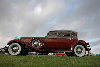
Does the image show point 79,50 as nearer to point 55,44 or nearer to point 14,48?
point 55,44

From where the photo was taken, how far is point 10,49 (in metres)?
8.23

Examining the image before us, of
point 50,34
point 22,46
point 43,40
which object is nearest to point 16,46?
point 22,46

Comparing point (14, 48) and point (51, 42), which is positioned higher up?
point (51, 42)

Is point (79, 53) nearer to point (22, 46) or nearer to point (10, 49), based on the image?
point (22, 46)

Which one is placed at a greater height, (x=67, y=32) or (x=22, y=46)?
(x=67, y=32)

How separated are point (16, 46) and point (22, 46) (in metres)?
0.46

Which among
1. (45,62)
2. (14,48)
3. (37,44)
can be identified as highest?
(37,44)

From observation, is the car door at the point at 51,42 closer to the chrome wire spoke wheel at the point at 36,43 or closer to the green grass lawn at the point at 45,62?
the chrome wire spoke wheel at the point at 36,43

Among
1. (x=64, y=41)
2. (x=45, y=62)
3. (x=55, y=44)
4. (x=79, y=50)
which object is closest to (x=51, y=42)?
(x=55, y=44)

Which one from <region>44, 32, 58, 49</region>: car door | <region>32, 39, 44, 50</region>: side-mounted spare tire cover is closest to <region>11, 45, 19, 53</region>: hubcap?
<region>32, 39, 44, 50</region>: side-mounted spare tire cover

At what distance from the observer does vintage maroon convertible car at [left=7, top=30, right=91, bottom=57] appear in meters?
8.39

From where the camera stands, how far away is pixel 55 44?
900cm

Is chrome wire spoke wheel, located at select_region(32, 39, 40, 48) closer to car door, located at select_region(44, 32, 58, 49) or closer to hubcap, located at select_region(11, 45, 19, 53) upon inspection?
car door, located at select_region(44, 32, 58, 49)

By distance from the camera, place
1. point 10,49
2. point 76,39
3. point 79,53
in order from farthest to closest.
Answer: point 76,39, point 79,53, point 10,49
